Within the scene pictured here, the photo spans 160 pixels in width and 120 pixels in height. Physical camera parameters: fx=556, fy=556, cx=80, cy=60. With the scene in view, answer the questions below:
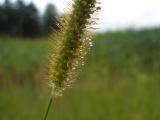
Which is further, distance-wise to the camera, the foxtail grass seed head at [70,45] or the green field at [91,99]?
the green field at [91,99]

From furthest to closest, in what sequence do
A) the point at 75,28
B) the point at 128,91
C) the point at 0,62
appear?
the point at 0,62, the point at 128,91, the point at 75,28

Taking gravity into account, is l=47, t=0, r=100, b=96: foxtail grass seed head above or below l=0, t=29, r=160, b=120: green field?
above

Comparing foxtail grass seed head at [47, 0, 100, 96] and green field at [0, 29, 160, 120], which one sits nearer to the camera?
foxtail grass seed head at [47, 0, 100, 96]

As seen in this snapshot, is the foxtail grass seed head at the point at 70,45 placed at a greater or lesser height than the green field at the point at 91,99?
greater

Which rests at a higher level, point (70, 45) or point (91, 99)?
point (70, 45)

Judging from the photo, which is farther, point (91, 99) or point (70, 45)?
point (91, 99)

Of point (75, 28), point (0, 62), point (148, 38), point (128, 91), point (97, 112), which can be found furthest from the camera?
point (148, 38)

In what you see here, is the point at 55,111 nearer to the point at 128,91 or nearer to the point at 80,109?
the point at 80,109

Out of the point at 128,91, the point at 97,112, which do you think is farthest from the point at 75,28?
the point at 128,91
